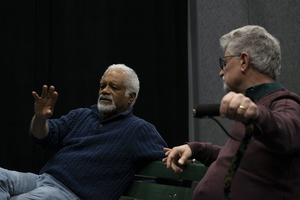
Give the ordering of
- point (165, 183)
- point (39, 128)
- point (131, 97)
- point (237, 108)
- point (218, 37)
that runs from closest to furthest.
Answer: point (237, 108)
point (165, 183)
point (39, 128)
point (131, 97)
point (218, 37)

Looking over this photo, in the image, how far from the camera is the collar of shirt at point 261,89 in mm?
1106

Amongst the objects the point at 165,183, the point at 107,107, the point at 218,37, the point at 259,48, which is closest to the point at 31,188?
the point at 107,107

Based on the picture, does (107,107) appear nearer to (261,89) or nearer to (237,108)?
(261,89)

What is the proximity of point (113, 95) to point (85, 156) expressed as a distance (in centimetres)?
44

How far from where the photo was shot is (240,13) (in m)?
3.16

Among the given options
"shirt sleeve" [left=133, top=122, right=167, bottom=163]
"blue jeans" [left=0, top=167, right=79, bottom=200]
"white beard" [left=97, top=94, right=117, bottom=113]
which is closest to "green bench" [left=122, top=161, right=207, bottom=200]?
"shirt sleeve" [left=133, top=122, right=167, bottom=163]

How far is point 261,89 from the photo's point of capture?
112 cm

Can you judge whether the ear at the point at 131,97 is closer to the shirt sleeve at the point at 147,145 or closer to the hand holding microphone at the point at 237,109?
the shirt sleeve at the point at 147,145

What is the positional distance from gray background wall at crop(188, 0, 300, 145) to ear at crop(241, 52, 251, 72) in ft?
5.96

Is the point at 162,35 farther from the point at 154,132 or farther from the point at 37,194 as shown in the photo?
the point at 37,194

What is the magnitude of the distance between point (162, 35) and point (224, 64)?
226 cm

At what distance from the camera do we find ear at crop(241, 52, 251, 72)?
1.15 m

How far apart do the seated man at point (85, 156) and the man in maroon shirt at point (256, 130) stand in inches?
17.0

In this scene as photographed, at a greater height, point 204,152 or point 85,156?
point 204,152
